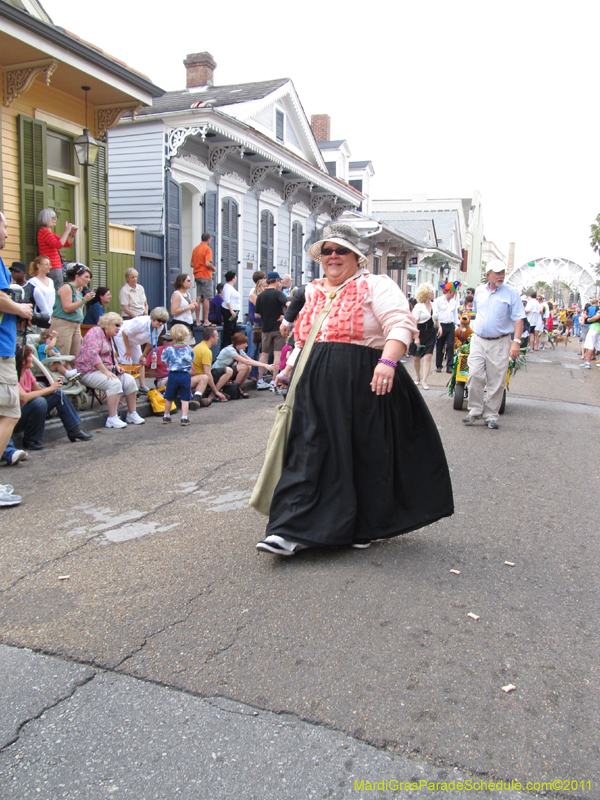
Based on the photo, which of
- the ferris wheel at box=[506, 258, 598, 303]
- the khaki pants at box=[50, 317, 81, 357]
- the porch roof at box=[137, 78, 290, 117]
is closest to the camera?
the khaki pants at box=[50, 317, 81, 357]

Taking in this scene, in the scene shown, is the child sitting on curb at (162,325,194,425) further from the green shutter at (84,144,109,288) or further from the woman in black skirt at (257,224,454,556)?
the woman in black skirt at (257,224,454,556)

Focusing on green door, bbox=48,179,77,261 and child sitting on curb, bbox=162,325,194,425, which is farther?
green door, bbox=48,179,77,261

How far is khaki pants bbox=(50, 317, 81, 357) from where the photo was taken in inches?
347

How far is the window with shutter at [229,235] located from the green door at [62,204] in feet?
16.9

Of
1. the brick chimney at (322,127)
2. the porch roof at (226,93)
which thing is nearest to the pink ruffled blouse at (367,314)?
the porch roof at (226,93)

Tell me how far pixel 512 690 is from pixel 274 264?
16.9 metres

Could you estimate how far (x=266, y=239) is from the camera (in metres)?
18.1

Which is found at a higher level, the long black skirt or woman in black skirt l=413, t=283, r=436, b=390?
woman in black skirt l=413, t=283, r=436, b=390

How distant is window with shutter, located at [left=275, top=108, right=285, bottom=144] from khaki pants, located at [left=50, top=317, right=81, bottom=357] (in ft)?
38.3

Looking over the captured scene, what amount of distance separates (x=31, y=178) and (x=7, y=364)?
607 cm

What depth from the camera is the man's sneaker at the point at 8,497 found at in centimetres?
488

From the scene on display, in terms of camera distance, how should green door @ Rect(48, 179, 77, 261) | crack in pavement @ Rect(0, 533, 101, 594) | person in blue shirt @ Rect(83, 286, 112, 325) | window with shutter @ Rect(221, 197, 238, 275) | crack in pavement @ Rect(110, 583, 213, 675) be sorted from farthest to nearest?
1. window with shutter @ Rect(221, 197, 238, 275)
2. green door @ Rect(48, 179, 77, 261)
3. person in blue shirt @ Rect(83, 286, 112, 325)
4. crack in pavement @ Rect(0, 533, 101, 594)
5. crack in pavement @ Rect(110, 583, 213, 675)

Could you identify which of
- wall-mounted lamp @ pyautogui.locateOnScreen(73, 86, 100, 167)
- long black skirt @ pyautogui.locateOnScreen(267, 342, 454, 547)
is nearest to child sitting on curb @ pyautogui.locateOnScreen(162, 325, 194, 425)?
wall-mounted lamp @ pyautogui.locateOnScreen(73, 86, 100, 167)

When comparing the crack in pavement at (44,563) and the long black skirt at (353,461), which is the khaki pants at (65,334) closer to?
the crack in pavement at (44,563)
